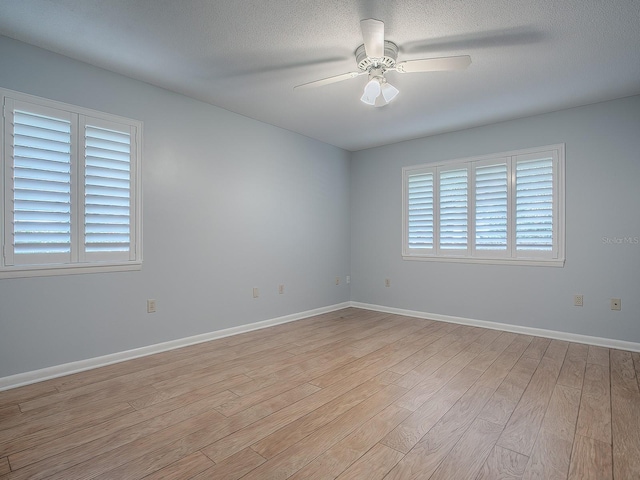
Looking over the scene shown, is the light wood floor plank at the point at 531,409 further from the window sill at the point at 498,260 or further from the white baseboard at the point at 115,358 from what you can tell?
the white baseboard at the point at 115,358

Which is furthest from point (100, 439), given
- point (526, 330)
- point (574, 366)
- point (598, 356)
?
point (526, 330)

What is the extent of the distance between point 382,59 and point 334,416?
2.43m

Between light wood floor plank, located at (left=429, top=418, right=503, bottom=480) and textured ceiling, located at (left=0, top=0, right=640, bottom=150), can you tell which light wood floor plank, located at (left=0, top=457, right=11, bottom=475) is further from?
textured ceiling, located at (left=0, top=0, right=640, bottom=150)

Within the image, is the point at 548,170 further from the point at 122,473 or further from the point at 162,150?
the point at 122,473

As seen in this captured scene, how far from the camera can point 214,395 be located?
93.4 inches

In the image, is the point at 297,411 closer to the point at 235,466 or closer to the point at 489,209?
the point at 235,466

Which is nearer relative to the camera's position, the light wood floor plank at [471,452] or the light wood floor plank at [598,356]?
the light wood floor plank at [471,452]

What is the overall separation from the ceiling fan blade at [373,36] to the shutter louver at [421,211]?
2729 millimetres

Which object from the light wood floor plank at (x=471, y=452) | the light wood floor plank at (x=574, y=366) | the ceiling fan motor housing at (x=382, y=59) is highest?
the ceiling fan motor housing at (x=382, y=59)

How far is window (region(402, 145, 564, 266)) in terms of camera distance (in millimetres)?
3789

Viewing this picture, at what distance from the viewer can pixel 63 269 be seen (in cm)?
267

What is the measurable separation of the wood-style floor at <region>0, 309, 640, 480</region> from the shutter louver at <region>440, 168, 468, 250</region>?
61.6 inches

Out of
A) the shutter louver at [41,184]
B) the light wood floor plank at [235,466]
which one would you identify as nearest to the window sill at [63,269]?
the shutter louver at [41,184]

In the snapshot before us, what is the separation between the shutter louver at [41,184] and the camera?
8.10ft
